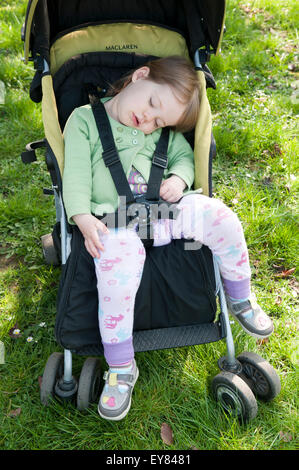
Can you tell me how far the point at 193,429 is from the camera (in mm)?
2223

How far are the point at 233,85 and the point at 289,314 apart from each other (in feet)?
7.94

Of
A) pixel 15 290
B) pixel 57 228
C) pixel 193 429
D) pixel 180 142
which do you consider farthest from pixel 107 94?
pixel 193 429

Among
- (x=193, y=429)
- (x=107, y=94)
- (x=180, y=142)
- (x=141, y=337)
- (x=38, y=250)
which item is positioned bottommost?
(x=193, y=429)

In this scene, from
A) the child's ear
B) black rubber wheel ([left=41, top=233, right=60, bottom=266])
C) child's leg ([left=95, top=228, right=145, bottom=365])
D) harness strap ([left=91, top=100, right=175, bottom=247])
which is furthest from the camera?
black rubber wheel ([left=41, top=233, right=60, bottom=266])

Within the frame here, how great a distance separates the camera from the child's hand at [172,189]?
2387mm

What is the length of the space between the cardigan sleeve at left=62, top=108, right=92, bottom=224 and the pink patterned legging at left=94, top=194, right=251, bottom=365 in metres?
0.21

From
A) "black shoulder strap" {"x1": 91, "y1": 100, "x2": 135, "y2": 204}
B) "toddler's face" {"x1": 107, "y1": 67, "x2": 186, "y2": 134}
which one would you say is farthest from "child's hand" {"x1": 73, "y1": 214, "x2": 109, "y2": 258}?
"toddler's face" {"x1": 107, "y1": 67, "x2": 186, "y2": 134}

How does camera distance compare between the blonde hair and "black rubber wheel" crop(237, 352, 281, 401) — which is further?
the blonde hair

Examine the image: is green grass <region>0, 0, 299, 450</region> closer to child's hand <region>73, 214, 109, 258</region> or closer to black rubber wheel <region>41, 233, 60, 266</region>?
black rubber wheel <region>41, 233, 60, 266</region>

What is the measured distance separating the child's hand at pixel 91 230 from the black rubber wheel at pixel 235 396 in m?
0.86

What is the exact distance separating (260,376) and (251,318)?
29cm

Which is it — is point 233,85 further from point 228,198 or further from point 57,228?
point 57,228

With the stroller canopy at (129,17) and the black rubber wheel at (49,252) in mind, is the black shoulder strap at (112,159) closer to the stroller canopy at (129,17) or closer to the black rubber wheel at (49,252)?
the stroller canopy at (129,17)

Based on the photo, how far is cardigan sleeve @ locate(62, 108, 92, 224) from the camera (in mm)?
2180
